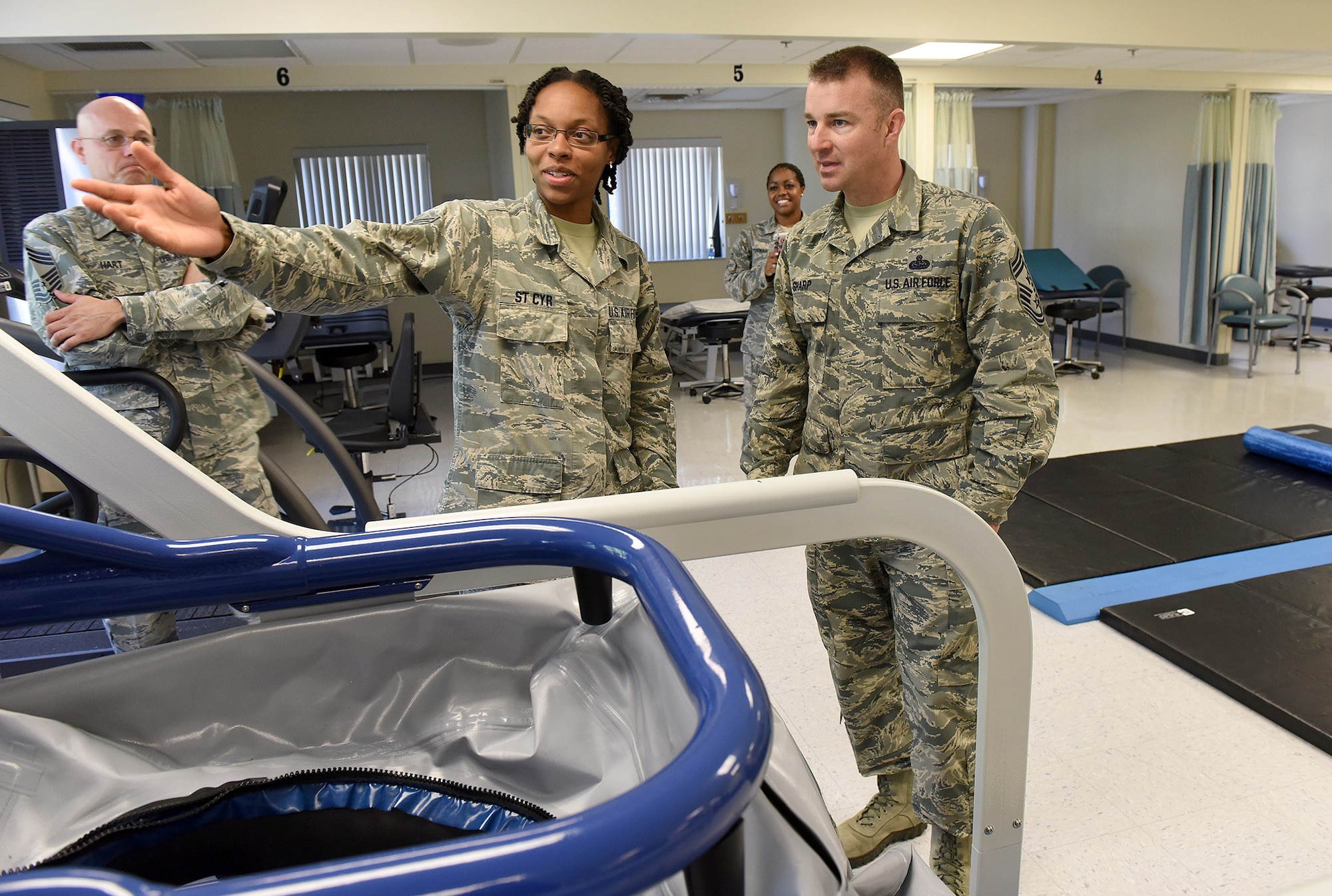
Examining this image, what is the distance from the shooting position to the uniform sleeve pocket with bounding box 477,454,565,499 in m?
1.82

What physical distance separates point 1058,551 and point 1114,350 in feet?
21.2

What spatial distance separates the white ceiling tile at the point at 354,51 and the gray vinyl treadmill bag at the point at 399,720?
5.04m

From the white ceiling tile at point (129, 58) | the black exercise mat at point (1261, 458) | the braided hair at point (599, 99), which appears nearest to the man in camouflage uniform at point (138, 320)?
the braided hair at point (599, 99)

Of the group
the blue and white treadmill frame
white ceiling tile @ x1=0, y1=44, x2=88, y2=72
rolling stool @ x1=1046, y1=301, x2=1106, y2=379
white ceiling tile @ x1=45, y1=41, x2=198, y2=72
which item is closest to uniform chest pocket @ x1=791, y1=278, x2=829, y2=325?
the blue and white treadmill frame

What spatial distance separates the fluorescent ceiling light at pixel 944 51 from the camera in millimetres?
6203

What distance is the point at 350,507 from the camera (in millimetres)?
4648

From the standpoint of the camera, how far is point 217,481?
8.24ft

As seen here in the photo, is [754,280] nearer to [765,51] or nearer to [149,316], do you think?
[765,51]

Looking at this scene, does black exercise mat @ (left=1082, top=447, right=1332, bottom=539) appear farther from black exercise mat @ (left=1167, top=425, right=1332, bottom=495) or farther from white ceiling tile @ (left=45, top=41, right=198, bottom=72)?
white ceiling tile @ (left=45, top=41, right=198, bottom=72)

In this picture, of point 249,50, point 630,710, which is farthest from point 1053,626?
point 249,50

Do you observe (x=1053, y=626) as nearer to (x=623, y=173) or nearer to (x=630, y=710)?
(x=630, y=710)

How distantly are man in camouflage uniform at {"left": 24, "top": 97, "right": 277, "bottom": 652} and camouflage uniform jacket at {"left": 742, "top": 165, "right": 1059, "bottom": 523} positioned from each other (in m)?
1.68

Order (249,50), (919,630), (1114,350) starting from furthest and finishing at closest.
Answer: (1114,350)
(249,50)
(919,630)

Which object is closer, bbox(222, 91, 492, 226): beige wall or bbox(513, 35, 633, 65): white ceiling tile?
bbox(513, 35, 633, 65): white ceiling tile
